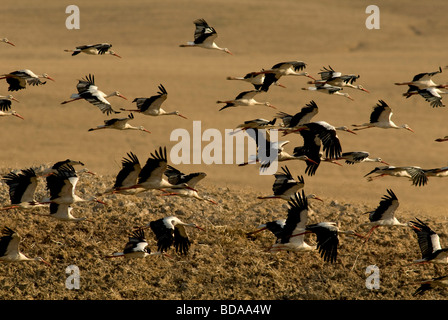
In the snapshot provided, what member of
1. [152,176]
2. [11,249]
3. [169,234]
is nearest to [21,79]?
[152,176]

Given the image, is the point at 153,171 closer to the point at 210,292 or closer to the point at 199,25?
the point at 210,292

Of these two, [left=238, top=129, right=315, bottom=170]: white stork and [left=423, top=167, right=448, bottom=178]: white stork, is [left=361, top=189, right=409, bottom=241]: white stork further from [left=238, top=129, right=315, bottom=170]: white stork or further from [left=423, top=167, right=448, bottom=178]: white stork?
[left=238, top=129, right=315, bottom=170]: white stork

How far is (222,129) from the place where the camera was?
1277 inches

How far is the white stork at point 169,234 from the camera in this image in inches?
602

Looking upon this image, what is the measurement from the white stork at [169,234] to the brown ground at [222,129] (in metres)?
0.52

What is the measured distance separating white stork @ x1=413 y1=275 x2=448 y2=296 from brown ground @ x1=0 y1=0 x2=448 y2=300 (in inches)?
11.0

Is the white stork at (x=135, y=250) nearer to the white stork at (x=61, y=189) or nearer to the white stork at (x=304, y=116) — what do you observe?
the white stork at (x=61, y=189)

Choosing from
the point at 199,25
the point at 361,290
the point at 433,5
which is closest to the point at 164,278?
the point at 361,290

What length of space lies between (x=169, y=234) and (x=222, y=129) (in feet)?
56.8

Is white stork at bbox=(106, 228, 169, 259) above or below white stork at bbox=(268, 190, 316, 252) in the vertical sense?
below

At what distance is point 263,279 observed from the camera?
1606 centimetres

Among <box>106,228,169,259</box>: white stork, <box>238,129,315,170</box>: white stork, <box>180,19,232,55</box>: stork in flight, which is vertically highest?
<box>180,19,232,55</box>: stork in flight

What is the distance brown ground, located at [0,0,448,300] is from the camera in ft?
52.8

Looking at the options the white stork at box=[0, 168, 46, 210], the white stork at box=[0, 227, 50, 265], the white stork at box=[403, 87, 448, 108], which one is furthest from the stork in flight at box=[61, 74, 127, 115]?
the white stork at box=[403, 87, 448, 108]
